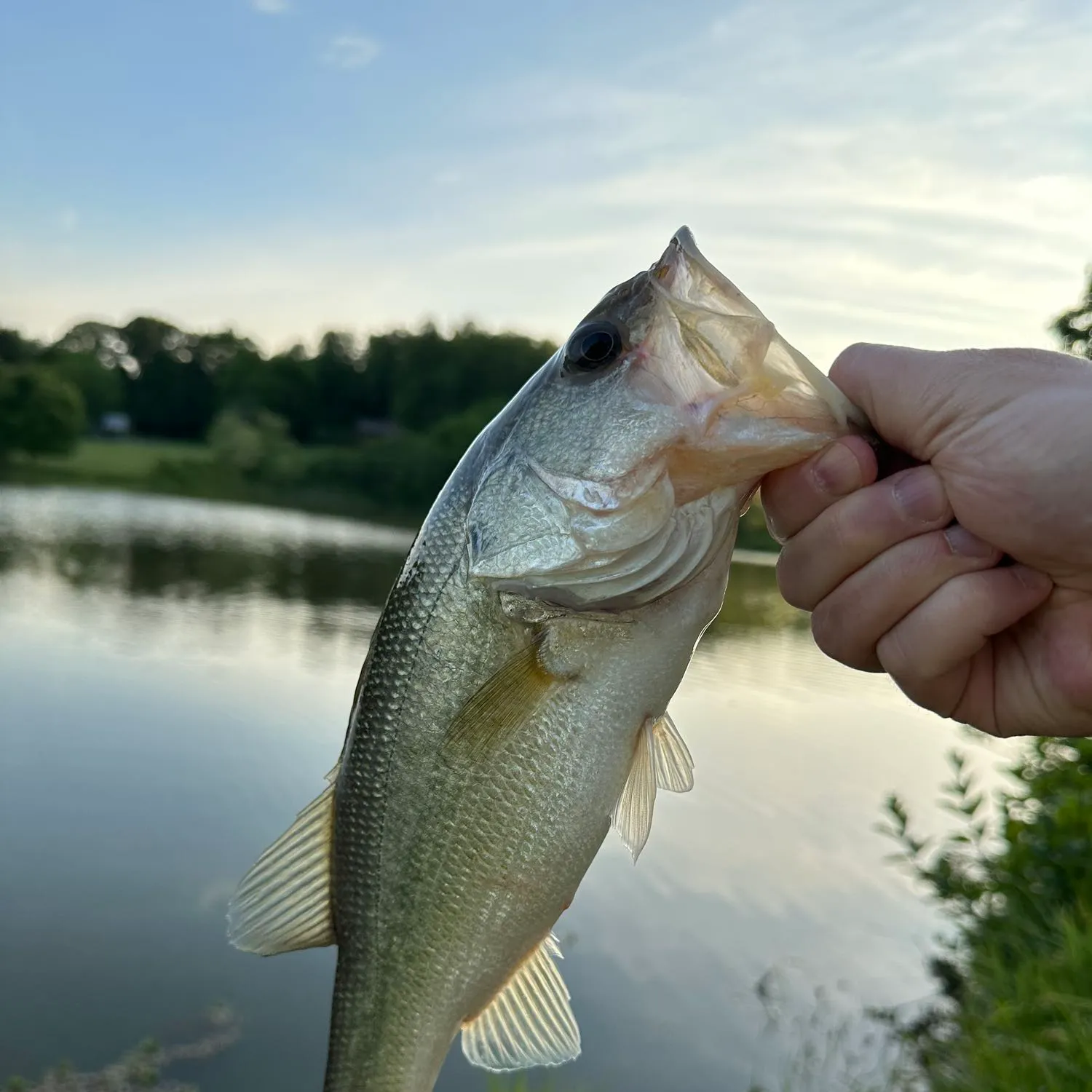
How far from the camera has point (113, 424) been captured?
245 feet

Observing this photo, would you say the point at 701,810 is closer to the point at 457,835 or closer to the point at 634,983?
the point at 634,983

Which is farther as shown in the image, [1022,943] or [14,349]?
[14,349]

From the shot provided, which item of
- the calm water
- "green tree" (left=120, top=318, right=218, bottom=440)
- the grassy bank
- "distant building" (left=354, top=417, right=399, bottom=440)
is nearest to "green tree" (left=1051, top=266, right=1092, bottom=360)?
the calm water

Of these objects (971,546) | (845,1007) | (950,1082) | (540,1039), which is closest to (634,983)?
(845,1007)

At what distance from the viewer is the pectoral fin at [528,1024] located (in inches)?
83.4

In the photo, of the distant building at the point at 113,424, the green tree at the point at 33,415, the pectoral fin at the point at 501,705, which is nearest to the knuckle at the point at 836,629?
the pectoral fin at the point at 501,705

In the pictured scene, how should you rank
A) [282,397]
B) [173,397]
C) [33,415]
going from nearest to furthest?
1. [33,415]
2. [282,397]
3. [173,397]

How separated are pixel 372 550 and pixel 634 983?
81.4 ft

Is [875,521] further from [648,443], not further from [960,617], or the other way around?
[648,443]

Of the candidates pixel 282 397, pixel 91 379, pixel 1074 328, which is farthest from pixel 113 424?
pixel 1074 328

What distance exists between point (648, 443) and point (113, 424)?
8113 centimetres

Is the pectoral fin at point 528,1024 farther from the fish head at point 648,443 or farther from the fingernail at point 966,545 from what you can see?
the fingernail at point 966,545

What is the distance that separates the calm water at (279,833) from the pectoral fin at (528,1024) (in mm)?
4752

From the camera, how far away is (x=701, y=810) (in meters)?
10.9
